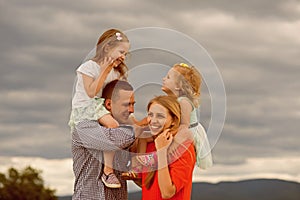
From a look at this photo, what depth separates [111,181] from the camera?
6.69m

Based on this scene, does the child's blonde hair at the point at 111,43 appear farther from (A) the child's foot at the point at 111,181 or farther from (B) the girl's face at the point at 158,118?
(A) the child's foot at the point at 111,181

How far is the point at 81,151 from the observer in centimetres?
681

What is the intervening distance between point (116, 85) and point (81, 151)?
72 centimetres

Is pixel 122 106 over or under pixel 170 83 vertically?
under

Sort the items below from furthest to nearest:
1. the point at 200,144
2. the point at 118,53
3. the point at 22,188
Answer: the point at 22,188 → the point at 200,144 → the point at 118,53

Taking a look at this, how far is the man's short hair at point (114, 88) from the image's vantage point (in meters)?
6.51

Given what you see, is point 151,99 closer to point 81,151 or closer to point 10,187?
point 81,151

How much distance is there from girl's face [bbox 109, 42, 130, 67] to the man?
0.18 metres

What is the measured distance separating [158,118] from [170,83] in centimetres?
37

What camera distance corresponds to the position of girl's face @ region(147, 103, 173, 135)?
6.39 metres

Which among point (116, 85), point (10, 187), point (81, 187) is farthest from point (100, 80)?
point (10, 187)

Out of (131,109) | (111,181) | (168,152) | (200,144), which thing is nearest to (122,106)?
(131,109)

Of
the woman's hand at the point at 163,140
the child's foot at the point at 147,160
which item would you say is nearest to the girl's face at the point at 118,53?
the woman's hand at the point at 163,140

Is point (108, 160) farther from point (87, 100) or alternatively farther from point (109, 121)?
point (87, 100)
